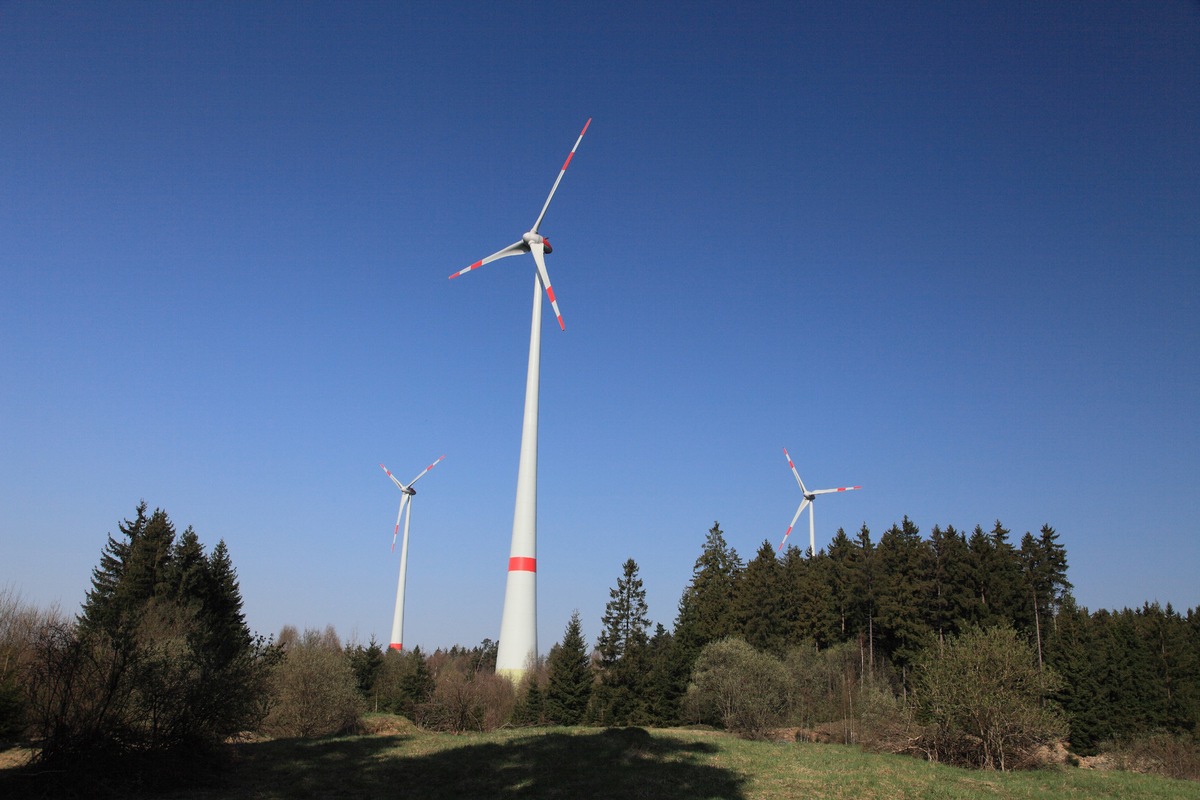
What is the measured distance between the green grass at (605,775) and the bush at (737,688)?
77.3 ft

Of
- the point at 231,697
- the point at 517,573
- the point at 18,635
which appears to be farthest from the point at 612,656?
the point at 231,697

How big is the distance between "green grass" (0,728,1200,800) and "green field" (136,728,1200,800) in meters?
0.04

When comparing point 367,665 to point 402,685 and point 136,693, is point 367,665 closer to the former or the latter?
point 402,685

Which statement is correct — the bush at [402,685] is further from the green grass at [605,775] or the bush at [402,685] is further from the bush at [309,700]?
the green grass at [605,775]

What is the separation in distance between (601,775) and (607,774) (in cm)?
27

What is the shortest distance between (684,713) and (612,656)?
1916 cm

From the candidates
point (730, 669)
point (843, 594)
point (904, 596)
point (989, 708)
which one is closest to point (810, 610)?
point (843, 594)

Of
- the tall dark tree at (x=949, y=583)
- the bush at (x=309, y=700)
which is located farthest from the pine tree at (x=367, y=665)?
the tall dark tree at (x=949, y=583)

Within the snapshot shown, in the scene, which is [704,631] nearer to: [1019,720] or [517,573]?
[517,573]

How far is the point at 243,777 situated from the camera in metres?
23.6

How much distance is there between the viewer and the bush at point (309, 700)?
3991 cm

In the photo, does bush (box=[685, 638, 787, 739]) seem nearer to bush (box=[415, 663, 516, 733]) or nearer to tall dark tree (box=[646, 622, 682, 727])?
tall dark tree (box=[646, 622, 682, 727])

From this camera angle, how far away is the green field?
73.8 ft

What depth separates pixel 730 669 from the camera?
6134cm
